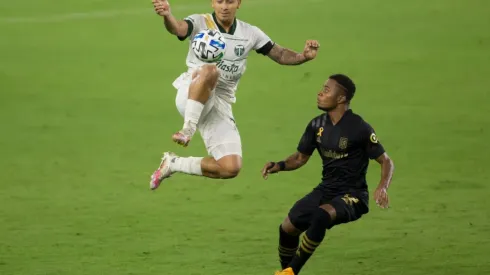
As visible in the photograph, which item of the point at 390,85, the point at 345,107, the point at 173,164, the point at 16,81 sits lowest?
the point at 16,81

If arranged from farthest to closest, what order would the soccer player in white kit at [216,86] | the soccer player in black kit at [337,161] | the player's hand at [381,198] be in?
the soccer player in white kit at [216,86] → the soccer player in black kit at [337,161] → the player's hand at [381,198]

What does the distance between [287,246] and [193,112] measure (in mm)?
1453

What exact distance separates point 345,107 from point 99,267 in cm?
295

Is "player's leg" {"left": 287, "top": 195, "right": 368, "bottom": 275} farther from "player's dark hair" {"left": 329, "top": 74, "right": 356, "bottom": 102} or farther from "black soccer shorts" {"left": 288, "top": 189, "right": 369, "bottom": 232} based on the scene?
"player's dark hair" {"left": 329, "top": 74, "right": 356, "bottom": 102}

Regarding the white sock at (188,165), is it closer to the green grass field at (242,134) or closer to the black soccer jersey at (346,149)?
the green grass field at (242,134)

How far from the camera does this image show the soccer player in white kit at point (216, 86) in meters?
10.6

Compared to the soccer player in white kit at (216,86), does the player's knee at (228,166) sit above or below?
below

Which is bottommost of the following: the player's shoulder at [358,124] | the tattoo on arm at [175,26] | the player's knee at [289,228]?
the player's knee at [289,228]

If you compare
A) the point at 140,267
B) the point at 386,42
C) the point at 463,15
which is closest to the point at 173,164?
the point at 140,267

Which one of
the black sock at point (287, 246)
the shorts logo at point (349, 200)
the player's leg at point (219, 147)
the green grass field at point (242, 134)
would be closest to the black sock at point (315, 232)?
the shorts logo at point (349, 200)

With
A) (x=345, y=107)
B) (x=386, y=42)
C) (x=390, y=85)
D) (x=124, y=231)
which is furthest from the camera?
(x=386, y=42)

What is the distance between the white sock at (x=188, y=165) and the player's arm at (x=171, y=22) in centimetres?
123

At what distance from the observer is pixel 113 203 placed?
565 inches

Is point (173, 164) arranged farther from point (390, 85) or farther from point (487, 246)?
point (390, 85)
